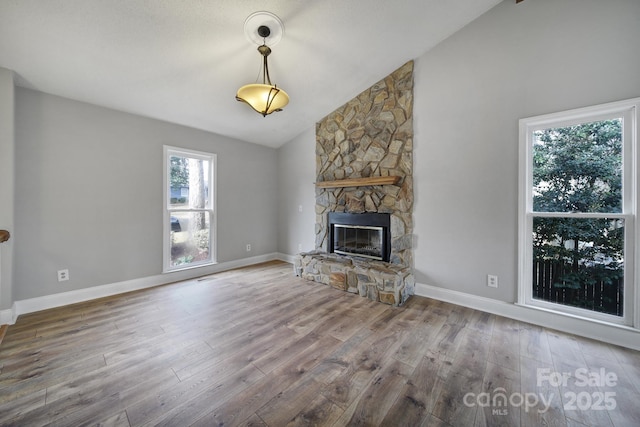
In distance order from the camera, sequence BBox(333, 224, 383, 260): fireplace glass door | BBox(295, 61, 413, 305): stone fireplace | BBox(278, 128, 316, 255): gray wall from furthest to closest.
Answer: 1. BBox(278, 128, 316, 255): gray wall
2. BBox(333, 224, 383, 260): fireplace glass door
3. BBox(295, 61, 413, 305): stone fireplace

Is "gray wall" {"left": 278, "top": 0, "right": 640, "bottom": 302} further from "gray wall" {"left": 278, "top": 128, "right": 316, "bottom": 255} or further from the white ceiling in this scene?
"gray wall" {"left": 278, "top": 128, "right": 316, "bottom": 255}

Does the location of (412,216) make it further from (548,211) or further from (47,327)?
(47,327)

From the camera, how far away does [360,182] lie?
142 inches

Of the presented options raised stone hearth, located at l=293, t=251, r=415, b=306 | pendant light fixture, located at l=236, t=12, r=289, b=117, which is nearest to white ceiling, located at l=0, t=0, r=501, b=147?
pendant light fixture, located at l=236, t=12, r=289, b=117

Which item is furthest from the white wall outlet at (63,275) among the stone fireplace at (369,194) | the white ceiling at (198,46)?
the stone fireplace at (369,194)

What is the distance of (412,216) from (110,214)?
157 inches

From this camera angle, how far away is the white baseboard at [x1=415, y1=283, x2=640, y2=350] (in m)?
2.07

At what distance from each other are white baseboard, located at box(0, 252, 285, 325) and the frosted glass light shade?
9.51ft

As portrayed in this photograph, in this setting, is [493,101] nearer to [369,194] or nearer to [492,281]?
[369,194]

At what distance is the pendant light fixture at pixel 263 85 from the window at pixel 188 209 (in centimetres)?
211

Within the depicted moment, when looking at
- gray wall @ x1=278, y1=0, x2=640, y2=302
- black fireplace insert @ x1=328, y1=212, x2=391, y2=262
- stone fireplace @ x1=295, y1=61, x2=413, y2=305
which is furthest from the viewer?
black fireplace insert @ x1=328, y1=212, x2=391, y2=262

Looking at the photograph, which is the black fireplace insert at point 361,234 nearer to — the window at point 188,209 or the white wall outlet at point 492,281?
the white wall outlet at point 492,281

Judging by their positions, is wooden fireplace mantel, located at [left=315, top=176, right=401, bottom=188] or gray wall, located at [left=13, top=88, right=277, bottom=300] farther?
wooden fireplace mantel, located at [left=315, top=176, right=401, bottom=188]

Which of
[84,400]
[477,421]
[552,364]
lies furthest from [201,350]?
[552,364]
